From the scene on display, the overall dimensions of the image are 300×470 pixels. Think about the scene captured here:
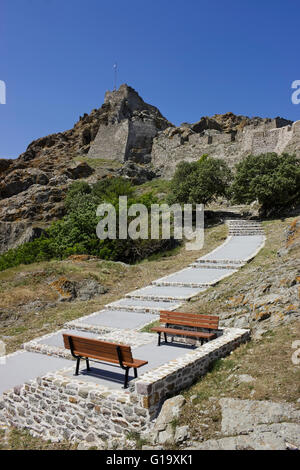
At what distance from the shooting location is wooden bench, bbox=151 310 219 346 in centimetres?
697

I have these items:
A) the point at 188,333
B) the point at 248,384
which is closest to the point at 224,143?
the point at 188,333

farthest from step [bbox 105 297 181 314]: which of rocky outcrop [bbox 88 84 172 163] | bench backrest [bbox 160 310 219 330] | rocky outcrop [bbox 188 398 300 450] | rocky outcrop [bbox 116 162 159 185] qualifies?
rocky outcrop [bbox 88 84 172 163]

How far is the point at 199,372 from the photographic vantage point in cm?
562

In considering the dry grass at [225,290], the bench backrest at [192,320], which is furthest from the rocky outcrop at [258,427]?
the dry grass at [225,290]

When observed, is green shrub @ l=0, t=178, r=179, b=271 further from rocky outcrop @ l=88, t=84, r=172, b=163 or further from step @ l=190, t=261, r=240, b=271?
rocky outcrop @ l=88, t=84, r=172, b=163

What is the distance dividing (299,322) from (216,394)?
7.74 ft

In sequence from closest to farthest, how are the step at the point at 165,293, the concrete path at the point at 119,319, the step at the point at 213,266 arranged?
the concrete path at the point at 119,319
the step at the point at 165,293
the step at the point at 213,266

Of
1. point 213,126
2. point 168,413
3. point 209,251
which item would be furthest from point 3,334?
point 213,126

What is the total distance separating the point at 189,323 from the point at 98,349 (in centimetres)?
235

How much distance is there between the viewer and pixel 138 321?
387 inches

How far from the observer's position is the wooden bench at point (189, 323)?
697cm

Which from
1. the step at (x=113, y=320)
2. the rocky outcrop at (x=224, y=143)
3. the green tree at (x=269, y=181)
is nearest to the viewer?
the step at (x=113, y=320)

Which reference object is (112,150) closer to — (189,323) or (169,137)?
(169,137)

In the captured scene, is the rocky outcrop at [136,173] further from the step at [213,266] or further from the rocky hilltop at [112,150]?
the step at [213,266]
